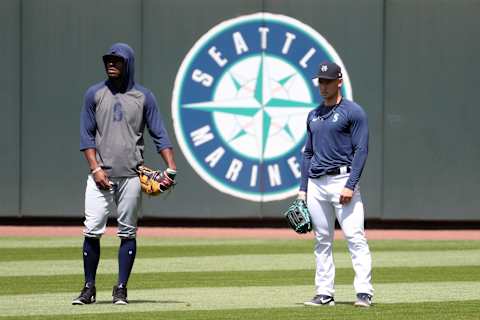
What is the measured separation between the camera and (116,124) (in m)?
9.81

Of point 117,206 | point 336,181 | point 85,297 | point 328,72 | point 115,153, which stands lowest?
point 85,297

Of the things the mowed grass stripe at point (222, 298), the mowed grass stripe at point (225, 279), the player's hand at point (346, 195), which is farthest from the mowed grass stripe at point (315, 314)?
the mowed grass stripe at point (225, 279)

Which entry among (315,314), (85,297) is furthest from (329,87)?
(85,297)

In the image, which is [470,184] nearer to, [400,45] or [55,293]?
[400,45]

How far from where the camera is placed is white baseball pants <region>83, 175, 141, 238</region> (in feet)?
32.0

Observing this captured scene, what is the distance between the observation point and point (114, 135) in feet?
32.2

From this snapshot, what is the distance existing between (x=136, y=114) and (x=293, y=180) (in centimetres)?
983

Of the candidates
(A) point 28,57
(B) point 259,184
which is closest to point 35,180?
(A) point 28,57

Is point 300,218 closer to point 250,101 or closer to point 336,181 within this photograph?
point 336,181

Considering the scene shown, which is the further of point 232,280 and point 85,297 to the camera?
point 232,280

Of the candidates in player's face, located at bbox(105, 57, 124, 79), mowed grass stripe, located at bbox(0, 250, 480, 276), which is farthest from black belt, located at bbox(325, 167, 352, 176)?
mowed grass stripe, located at bbox(0, 250, 480, 276)

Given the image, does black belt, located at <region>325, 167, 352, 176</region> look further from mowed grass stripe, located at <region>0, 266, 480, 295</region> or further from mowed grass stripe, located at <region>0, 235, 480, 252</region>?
mowed grass stripe, located at <region>0, 235, 480, 252</region>

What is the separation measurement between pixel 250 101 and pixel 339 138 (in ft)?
32.0

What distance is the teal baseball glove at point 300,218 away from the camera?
10.0 m
